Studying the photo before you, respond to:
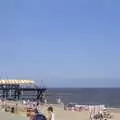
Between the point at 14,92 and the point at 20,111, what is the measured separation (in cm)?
3875

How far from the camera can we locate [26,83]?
265 feet

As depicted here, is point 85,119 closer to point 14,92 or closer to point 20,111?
point 20,111

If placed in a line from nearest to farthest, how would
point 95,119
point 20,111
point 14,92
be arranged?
point 95,119
point 20,111
point 14,92

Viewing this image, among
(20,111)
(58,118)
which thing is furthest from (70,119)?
(20,111)

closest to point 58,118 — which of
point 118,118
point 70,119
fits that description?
point 70,119

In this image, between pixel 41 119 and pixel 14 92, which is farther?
pixel 14 92

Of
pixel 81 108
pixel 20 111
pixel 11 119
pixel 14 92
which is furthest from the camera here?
pixel 14 92

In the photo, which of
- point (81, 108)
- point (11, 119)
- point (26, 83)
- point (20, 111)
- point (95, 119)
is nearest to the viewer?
point (11, 119)

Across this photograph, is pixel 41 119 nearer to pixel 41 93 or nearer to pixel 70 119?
pixel 70 119

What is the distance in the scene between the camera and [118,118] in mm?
32594

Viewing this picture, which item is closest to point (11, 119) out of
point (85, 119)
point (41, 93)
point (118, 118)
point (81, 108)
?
point (85, 119)

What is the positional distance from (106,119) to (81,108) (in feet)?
34.1

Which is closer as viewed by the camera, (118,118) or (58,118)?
(58,118)

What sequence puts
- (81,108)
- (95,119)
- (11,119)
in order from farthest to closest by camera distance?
(81,108) < (95,119) < (11,119)
